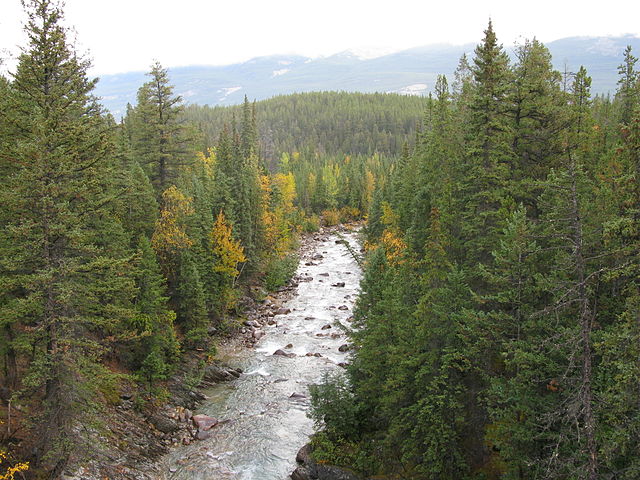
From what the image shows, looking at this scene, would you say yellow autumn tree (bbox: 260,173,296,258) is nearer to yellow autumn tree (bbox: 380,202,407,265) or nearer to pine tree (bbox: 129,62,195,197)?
pine tree (bbox: 129,62,195,197)

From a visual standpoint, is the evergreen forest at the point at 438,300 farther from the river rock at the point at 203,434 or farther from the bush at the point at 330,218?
the bush at the point at 330,218

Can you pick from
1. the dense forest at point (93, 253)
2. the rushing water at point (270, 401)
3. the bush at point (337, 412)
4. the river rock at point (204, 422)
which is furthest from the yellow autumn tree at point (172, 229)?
the bush at point (337, 412)

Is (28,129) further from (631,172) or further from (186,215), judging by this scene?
(631,172)

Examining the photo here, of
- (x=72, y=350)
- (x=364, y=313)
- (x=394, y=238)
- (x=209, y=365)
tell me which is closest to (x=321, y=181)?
(x=394, y=238)

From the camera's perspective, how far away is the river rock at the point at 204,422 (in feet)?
85.4

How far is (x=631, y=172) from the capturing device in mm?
13109

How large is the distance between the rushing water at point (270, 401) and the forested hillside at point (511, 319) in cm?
358

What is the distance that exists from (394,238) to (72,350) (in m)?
26.2

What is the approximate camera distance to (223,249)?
38594mm

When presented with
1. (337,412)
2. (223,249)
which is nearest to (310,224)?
(223,249)

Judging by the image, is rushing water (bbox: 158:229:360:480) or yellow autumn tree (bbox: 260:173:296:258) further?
yellow autumn tree (bbox: 260:173:296:258)

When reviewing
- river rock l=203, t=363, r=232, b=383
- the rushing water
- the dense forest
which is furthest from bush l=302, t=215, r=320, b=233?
river rock l=203, t=363, r=232, b=383

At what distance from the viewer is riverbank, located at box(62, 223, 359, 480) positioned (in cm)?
2141

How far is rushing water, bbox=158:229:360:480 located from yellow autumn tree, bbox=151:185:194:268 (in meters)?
9.26
